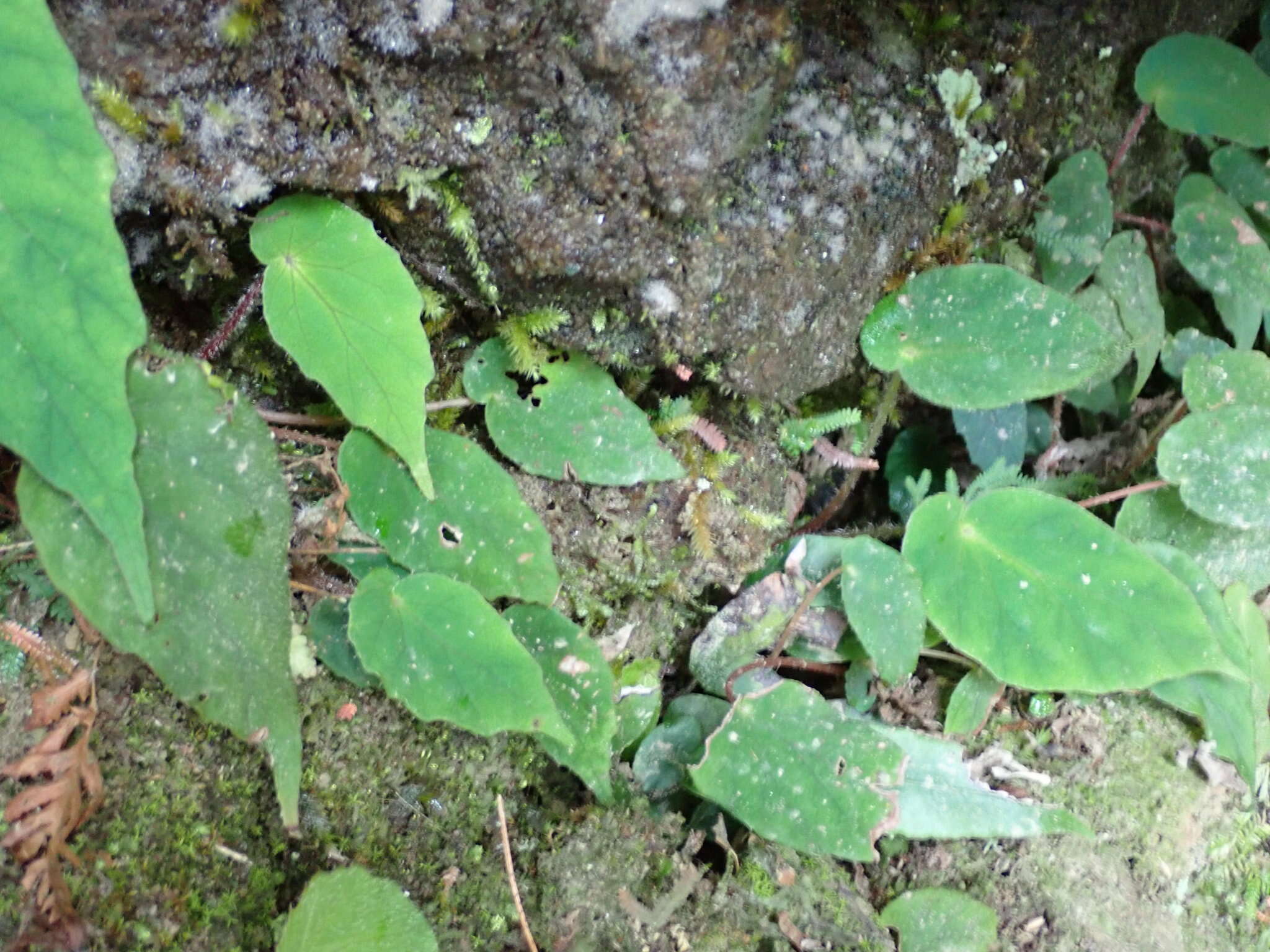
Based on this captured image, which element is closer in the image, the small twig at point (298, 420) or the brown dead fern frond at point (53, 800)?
the brown dead fern frond at point (53, 800)

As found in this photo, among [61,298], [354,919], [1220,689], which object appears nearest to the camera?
[61,298]

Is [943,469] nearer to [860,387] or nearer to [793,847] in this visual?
[860,387]

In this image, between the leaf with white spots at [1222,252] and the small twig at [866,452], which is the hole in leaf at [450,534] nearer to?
the small twig at [866,452]

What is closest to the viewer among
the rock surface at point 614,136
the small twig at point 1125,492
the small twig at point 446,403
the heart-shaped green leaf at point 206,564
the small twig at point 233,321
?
the heart-shaped green leaf at point 206,564

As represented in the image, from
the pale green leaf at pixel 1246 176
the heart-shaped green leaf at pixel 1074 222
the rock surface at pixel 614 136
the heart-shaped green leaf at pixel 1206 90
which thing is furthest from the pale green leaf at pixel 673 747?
the pale green leaf at pixel 1246 176

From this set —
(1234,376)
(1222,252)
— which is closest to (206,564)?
(1234,376)

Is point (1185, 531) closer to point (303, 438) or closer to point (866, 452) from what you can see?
point (866, 452)

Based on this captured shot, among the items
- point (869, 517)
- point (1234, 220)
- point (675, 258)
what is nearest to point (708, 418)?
point (675, 258)
